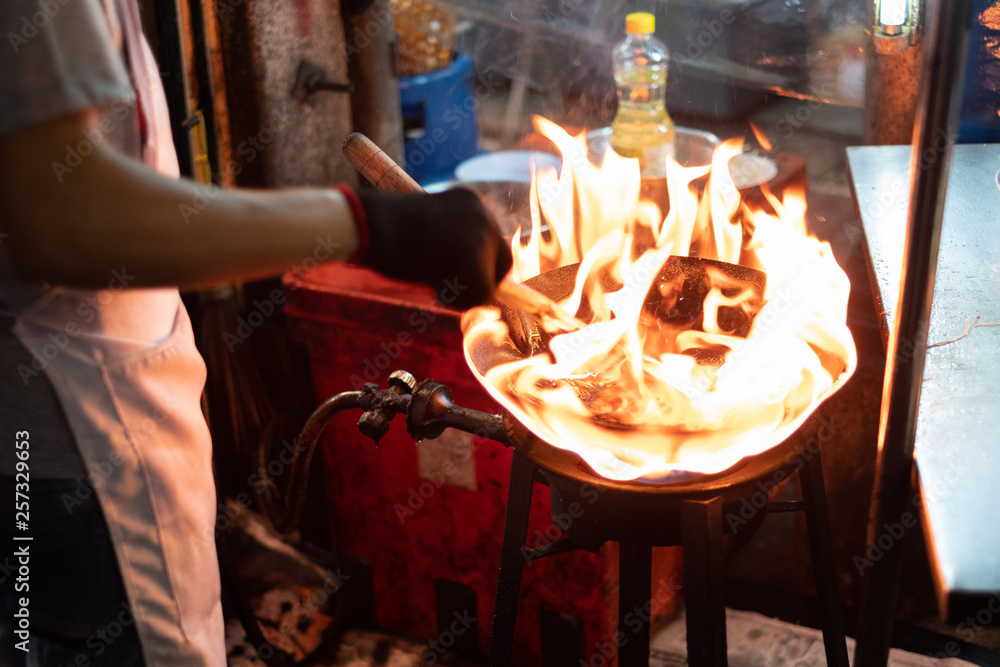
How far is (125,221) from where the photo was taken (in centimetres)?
116

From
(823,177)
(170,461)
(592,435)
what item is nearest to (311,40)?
(170,461)

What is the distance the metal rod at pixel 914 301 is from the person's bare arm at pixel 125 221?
77 centimetres

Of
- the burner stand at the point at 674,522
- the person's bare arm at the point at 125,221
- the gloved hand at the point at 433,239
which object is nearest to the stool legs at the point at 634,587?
the burner stand at the point at 674,522

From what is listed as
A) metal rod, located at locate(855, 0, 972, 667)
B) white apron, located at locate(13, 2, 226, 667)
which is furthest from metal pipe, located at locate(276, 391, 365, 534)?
metal rod, located at locate(855, 0, 972, 667)

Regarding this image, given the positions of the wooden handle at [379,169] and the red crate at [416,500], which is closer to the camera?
the wooden handle at [379,169]

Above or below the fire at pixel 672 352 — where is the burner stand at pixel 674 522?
below

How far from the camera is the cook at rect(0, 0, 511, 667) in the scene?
3.74 ft

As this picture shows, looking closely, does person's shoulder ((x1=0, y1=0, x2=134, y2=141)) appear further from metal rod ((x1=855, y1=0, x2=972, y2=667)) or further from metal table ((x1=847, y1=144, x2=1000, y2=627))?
metal table ((x1=847, y1=144, x2=1000, y2=627))

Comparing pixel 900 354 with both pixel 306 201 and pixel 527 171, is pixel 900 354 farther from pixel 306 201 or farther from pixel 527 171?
pixel 527 171

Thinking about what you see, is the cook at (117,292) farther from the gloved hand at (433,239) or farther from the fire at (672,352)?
the fire at (672,352)

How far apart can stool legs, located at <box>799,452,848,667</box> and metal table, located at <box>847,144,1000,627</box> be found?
1.07ft

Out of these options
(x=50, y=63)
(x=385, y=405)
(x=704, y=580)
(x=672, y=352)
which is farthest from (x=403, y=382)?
(x=50, y=63)

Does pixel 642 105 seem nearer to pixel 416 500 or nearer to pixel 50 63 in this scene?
pixel 416 500

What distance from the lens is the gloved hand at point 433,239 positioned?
128 cm
